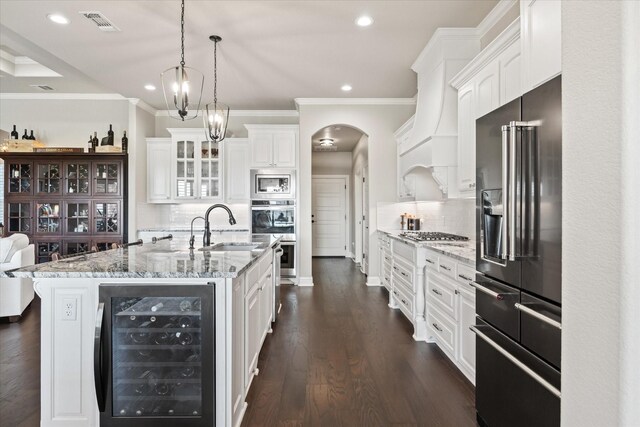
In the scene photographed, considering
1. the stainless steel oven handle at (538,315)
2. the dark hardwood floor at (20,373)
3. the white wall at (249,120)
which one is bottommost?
the dark hardwood floor at (20,373)

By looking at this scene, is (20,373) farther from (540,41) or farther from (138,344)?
(540,41)

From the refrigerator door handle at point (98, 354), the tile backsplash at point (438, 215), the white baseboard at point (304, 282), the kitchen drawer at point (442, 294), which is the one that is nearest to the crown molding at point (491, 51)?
the tile backsplash at point (438, 215)

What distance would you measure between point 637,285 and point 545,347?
0.92 meters

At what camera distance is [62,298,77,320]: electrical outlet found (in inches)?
67.9

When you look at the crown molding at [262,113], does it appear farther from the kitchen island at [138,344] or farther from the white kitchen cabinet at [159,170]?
the kitchen island at [138,344]

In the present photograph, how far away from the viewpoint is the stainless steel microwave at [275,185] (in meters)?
5.58

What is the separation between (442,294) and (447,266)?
0.88 feet

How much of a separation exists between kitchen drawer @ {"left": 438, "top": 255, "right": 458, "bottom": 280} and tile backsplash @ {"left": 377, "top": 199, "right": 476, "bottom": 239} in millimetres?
855

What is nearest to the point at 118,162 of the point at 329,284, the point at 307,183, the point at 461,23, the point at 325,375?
the point at 307,183

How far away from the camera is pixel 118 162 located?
5.43 meters

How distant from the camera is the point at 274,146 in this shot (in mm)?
5566

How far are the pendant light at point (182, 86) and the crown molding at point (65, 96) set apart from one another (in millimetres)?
981

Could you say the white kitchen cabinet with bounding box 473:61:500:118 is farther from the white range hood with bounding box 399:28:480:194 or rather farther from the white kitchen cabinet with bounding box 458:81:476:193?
the white range hood with bounding box 399:28:480:194

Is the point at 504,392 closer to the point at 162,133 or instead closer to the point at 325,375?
the point at 325,375
